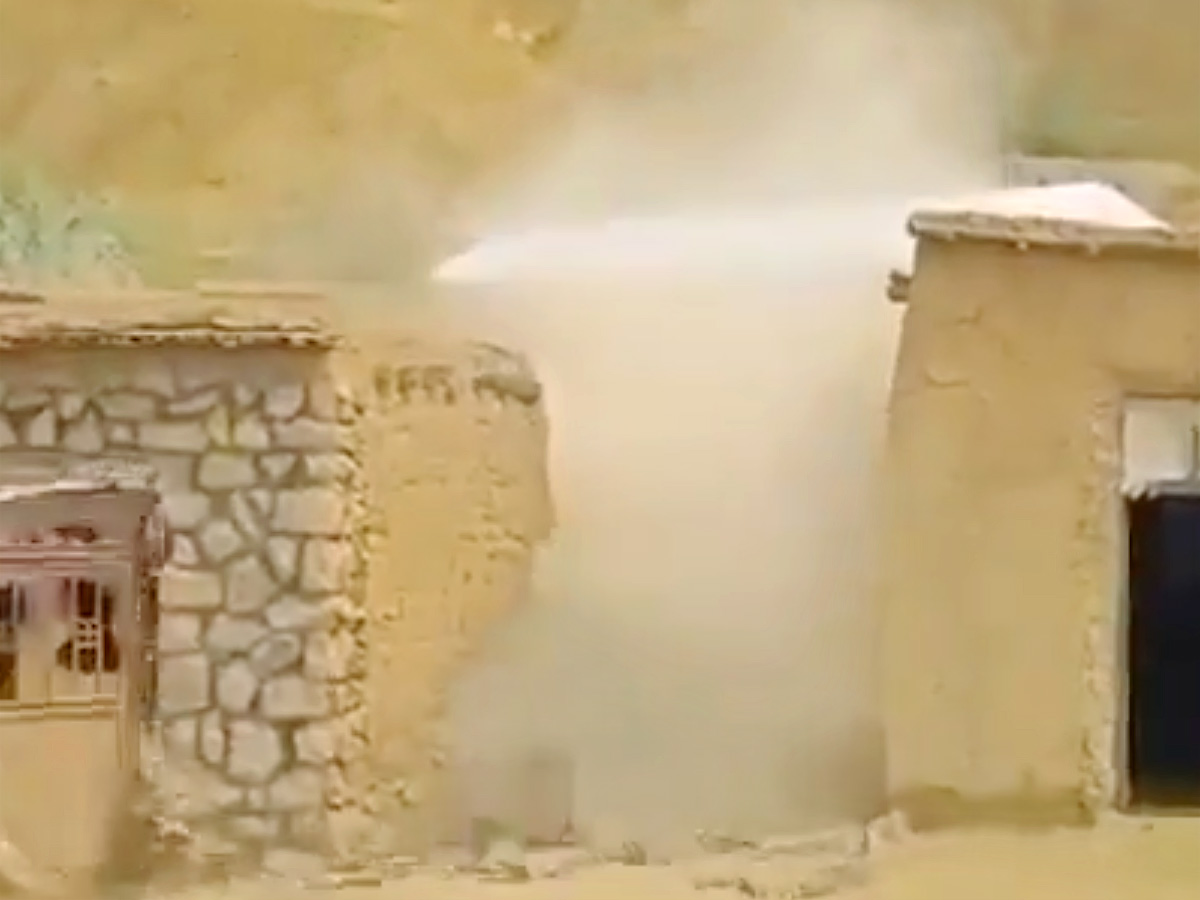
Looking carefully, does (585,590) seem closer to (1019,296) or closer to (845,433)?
(845,433)

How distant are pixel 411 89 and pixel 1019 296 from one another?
0.52 m

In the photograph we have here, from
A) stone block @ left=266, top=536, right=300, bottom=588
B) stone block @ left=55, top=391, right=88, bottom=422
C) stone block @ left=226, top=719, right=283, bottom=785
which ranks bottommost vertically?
stone block @ left=226, top=719, right=283, bottom=785

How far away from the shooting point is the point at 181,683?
5.03 ft

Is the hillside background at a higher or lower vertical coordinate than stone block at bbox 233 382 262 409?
higher

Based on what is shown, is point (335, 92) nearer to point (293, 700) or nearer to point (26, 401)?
point (26, 401)

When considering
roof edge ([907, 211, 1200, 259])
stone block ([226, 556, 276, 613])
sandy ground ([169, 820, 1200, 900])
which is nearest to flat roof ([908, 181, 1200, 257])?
roof edge ([907, 211, 1200, 259])

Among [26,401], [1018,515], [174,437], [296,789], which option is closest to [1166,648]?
[1018,515]

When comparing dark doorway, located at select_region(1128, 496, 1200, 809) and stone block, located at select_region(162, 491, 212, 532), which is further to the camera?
dark doorway, located at select_region(1128, 496, 1200, 809)

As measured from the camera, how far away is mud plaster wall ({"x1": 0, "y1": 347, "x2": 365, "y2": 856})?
1530 mm

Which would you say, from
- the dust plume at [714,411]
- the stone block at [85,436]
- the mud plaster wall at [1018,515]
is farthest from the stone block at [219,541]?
the mud plaster wall at [1018,515]

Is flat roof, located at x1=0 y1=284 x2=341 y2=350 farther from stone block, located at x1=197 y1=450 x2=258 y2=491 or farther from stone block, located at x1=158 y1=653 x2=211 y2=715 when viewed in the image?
stone block, located at x1=158 y1=653 x2=211 y2=715

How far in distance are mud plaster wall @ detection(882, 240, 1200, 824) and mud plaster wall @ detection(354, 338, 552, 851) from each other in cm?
32

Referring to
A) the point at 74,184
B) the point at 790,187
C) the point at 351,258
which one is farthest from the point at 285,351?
the point at 790,187

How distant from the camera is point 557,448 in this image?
5.12ft
